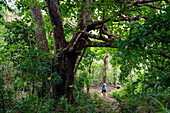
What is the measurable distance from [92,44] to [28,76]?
233 centimetres

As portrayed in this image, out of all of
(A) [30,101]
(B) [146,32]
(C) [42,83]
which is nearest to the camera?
(B) [146,32]

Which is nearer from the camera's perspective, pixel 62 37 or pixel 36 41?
pixel 36 41

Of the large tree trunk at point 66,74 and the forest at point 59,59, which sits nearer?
the forest at point 59,59

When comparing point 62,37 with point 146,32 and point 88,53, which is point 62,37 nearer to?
point 88,53

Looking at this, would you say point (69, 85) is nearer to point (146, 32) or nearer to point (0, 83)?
point (0, 83)

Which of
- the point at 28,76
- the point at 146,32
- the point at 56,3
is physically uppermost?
the point at 56,3

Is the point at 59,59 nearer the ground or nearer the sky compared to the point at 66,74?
nearer the sky

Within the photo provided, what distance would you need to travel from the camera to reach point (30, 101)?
2.55 meters

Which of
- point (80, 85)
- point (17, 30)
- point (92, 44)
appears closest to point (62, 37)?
point (92, 44)

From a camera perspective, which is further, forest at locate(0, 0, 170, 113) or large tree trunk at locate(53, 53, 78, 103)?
large tree trunk at locate(53, 53, 78, 103)

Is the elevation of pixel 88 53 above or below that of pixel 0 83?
above

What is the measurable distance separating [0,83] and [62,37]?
2419 mm

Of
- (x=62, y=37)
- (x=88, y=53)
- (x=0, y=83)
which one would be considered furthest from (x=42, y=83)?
(x=88, y=53)

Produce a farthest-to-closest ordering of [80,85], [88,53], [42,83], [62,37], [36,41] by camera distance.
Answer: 1. [88,53]
2. [80,85]
3. [62,37]
4. [36,41]
5. [42,83]
